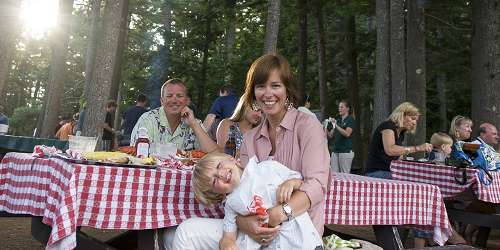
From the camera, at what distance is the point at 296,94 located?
2957 mm

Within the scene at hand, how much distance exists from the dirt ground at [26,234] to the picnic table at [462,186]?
97 cm

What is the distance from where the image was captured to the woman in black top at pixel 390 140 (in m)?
5.67

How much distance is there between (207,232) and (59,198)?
0.77 metres

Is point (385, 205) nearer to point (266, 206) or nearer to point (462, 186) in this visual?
point (266, 206)

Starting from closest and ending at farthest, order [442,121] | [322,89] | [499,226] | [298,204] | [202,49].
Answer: [298,204]
[499,226]
[322,89]
[442,121]
[202,49]

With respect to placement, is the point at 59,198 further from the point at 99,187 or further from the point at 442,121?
the point at 442,121

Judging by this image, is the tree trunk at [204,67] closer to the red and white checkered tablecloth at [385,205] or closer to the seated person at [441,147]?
the seated person at [441,147]

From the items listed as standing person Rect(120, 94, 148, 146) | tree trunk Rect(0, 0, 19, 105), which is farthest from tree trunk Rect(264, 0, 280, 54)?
tree trunk Rect(0, 0, 19, 105)

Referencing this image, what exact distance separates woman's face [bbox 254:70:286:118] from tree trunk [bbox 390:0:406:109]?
8.15 metres

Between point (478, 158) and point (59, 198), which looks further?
point (478, 158)

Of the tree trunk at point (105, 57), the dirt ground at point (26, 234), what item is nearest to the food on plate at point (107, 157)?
the dirt ground at point (26, 234)

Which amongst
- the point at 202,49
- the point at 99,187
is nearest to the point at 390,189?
the point at 99,187

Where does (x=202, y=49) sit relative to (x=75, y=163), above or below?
above

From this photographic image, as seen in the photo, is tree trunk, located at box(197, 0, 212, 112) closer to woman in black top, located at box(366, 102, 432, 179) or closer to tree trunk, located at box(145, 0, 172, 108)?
tree trunk, located at box(145, 0, 172, 108)
